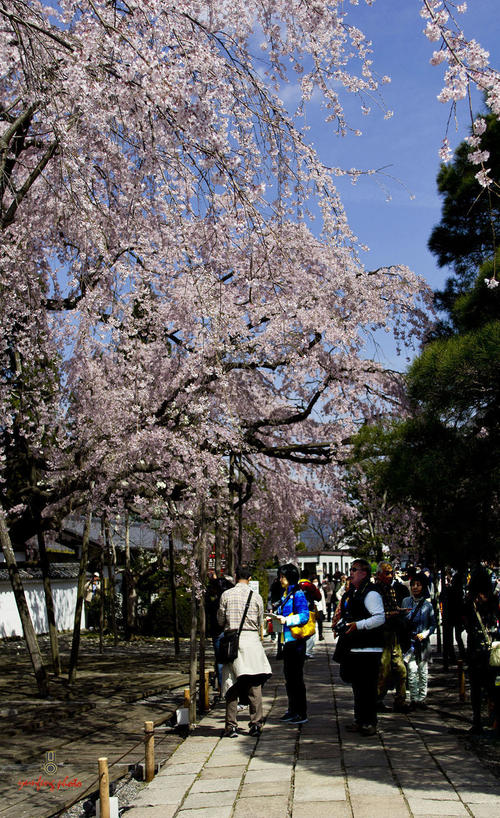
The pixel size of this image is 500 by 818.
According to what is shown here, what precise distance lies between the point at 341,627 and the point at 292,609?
0.78 m

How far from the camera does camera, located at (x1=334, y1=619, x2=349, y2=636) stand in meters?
7.02

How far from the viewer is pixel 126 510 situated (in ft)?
56.3

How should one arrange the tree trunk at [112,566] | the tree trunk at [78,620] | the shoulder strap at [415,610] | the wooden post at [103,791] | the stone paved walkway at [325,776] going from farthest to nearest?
the tree trunk at [112,566] → the tree trunk at [78,620] → the shoulder strap at [415,610] → the stone paved walkway at [325,776] → the wooden post at [103,791]

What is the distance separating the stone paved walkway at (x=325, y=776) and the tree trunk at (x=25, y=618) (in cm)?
280

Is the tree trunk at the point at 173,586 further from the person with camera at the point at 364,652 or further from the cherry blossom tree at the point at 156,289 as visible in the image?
the person with camera at the point at 364,652

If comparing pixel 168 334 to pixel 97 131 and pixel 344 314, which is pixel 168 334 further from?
pixel 97 131

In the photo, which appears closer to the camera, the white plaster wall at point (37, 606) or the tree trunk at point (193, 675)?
the tree trunk at point (193, 675)

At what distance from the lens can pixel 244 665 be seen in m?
7.29

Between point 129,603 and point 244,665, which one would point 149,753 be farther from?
point 129,603

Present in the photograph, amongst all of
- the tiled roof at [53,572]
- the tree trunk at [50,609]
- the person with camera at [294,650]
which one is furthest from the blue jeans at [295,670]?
the tiled roof at [53,572]

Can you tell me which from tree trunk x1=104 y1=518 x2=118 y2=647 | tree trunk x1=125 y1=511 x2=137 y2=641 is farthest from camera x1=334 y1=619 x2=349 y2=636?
tree trunk x1=125 y1=511 x2=137 y2=641

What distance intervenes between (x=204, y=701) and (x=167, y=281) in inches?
262

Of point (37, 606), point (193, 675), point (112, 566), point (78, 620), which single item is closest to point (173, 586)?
point (78, 620)

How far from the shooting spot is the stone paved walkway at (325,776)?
16.0ft
